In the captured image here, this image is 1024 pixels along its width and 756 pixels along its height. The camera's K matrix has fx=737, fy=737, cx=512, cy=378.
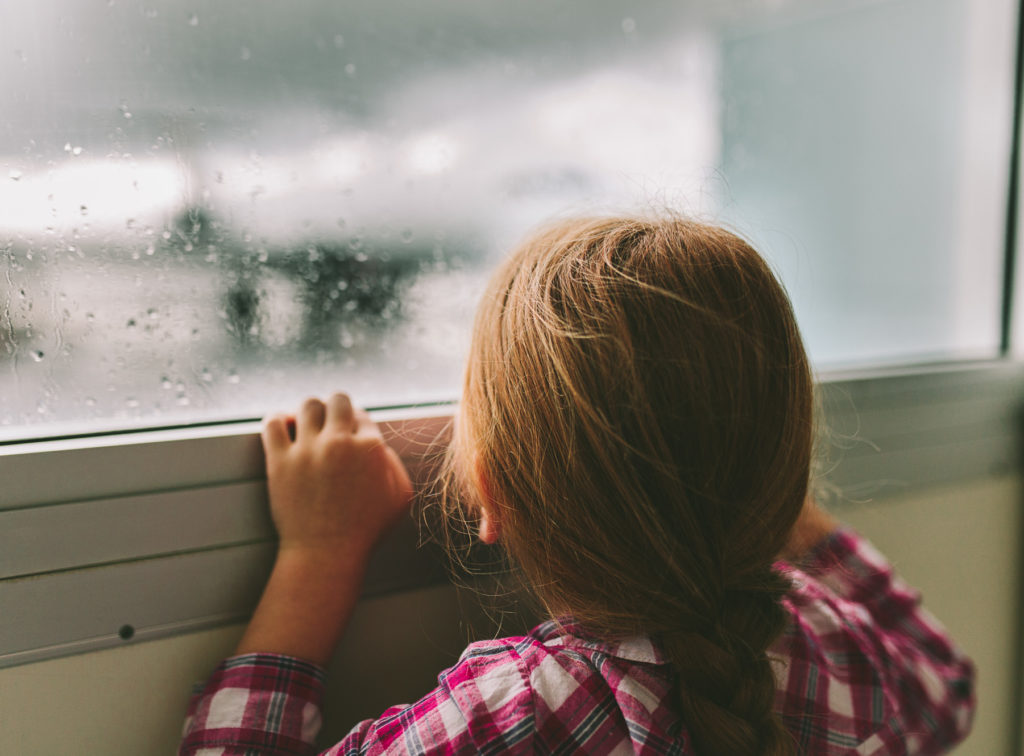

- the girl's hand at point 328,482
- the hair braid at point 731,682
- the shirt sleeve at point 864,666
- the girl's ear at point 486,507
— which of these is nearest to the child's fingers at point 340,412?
the girl's hand at point 328,482

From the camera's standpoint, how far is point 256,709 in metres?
0.57

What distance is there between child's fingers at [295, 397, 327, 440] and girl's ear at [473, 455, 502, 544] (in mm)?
162

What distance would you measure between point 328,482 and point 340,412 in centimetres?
7

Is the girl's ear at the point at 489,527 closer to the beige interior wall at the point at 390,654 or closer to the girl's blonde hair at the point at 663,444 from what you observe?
the girl's blonde hair at the point at 663,444

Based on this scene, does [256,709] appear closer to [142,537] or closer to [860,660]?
[142,537]

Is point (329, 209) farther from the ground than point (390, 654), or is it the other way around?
point (329, 209)

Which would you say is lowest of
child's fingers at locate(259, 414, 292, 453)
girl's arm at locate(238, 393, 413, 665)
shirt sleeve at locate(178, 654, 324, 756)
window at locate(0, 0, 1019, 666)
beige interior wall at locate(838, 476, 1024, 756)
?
beige interior wall at locate(838, 476, 1024, 756)

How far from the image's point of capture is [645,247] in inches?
21.4

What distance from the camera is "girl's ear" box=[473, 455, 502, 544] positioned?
23.0 inches

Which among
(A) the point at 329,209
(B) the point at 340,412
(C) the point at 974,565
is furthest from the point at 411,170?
(C) the point at 974,565

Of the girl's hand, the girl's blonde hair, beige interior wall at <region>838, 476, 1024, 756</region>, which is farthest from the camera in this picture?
beige interior wall at <region>838, 476, 1024, 756</region>

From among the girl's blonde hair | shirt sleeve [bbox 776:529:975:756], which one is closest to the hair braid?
the girl's blonde hair

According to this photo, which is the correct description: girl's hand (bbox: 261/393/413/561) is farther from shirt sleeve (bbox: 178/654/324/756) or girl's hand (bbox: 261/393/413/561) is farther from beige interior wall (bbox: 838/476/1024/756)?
beige interior wall (bbox: 838/476/1024/756)

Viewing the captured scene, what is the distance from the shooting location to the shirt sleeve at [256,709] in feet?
1.85
